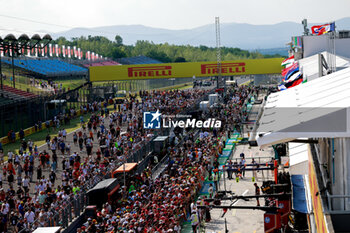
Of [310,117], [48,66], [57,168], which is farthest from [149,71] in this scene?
[310,117]

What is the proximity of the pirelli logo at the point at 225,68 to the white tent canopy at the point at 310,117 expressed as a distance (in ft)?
173

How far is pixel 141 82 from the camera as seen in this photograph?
7381cm

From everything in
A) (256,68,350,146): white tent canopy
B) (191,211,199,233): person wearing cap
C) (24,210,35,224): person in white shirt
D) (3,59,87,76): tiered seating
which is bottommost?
(191,211,199,233): person wearing cap

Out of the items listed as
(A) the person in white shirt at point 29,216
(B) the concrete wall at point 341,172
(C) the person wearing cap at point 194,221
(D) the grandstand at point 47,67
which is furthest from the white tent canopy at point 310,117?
(D) the grandstand at point 47,67

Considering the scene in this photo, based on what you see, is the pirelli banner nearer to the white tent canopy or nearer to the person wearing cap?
the person wearing cap

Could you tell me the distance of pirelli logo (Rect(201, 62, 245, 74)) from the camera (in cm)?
6222

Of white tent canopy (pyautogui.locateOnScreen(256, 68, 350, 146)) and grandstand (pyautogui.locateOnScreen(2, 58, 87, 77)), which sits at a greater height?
grandstand (pyautogui.locateOnScreen(2, 58, 87, 77))

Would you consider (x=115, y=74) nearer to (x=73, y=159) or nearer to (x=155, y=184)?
(x=73, y=159)

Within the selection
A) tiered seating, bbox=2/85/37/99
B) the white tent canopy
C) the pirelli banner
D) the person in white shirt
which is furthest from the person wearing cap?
the pirelli banner

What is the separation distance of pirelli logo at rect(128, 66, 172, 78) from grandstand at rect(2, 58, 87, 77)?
6189 millimetres

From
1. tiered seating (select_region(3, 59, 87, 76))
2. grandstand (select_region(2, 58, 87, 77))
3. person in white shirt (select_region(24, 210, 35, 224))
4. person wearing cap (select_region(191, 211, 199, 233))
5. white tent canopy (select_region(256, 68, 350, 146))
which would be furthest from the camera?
tiered seating (select_region(3, 59, 87, 76))

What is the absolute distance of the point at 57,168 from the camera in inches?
1189

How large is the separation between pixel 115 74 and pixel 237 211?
1688 inches

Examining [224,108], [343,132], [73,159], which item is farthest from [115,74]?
[343,132]
